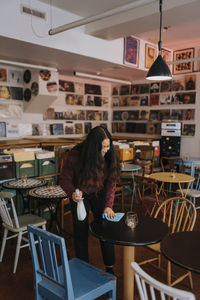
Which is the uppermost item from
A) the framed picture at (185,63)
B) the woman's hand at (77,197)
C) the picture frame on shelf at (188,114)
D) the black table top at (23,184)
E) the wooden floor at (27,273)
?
the framed picture at (185,63)

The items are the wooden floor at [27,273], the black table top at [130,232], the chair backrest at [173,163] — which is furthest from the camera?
the chair backrest at [173,163]

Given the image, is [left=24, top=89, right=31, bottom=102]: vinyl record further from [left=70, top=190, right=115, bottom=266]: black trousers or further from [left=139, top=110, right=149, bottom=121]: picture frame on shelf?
[left=70, top=190, right=115, bottom=266]: black trousers

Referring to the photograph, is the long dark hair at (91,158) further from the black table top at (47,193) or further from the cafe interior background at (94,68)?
the cafe interior background at (94,68)

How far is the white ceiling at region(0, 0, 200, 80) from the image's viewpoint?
3.91 metres

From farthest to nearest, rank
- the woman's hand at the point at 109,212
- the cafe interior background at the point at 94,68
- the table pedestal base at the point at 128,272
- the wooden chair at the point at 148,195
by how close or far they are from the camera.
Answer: the cafe interior background at the point at 94,68, the wooden chair at the point at 148,195, the woman's hand at the point at 109,212, the table pedestal base at the point at 128,272

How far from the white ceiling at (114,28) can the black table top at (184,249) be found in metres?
2.32

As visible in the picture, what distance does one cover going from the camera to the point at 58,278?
1645mm

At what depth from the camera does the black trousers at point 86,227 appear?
2.31 m

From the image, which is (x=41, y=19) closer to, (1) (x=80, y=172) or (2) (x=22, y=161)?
(2) (x=22, y=161)

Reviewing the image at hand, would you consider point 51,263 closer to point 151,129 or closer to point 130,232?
point 130,232

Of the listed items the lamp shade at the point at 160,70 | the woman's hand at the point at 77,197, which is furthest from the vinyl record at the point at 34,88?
the woman's hand at the point at 77,197

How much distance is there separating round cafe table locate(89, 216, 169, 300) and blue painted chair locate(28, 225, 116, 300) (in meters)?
0.25

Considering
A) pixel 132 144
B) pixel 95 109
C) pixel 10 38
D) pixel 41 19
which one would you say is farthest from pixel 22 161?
pixel 95 109

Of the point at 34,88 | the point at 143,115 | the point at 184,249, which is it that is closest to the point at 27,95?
the point at 34,88
